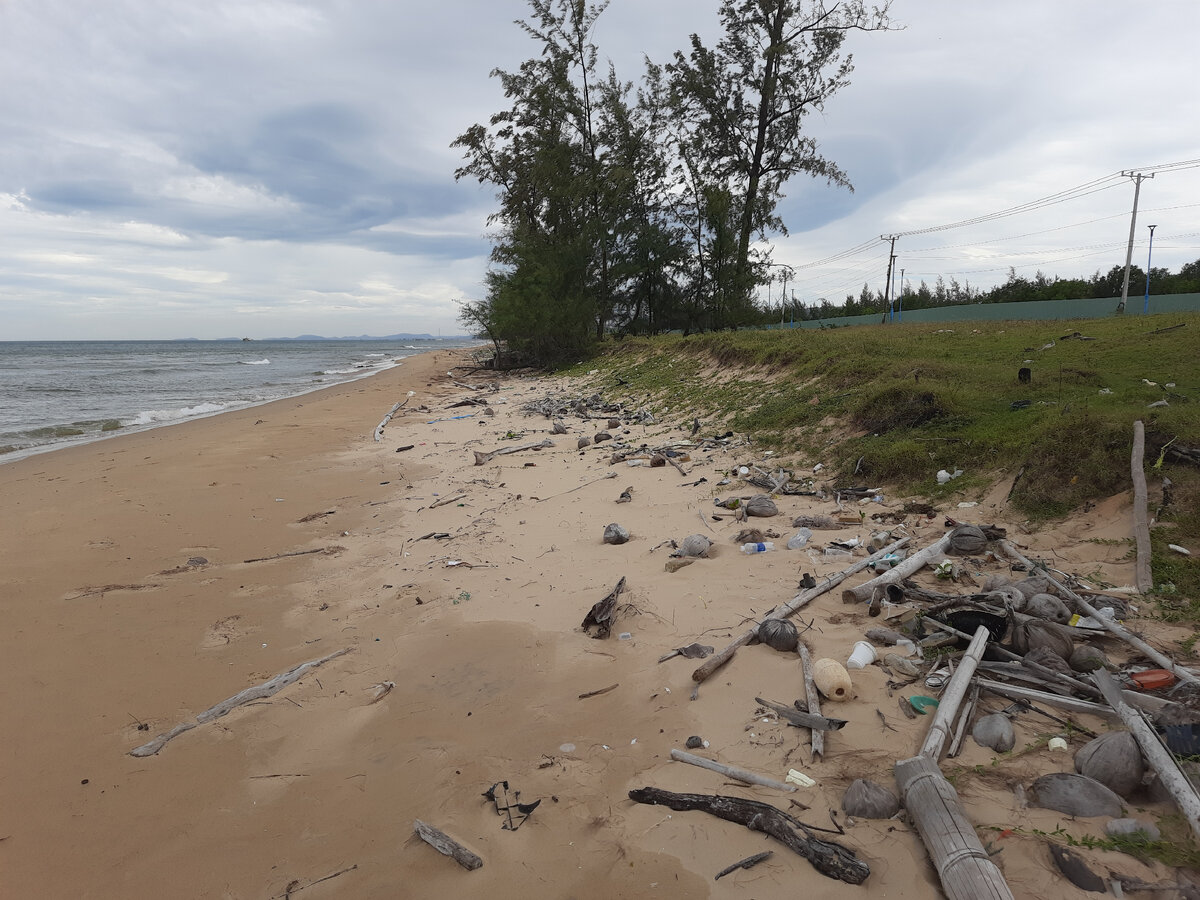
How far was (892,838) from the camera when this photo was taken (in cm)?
212

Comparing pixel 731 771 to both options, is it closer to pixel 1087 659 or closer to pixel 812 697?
pixel 812 697

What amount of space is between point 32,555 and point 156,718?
4098 millimetres

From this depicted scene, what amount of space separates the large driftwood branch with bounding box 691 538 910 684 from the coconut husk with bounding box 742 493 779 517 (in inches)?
46.5

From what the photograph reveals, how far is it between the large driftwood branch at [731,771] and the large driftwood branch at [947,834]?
45cm

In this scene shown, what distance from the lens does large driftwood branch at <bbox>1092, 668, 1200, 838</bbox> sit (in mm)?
1883

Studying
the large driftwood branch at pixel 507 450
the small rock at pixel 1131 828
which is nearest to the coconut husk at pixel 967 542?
the small rock at pixel 1131 828

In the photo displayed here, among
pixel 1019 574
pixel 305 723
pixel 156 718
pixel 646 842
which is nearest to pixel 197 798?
pixel 305 723

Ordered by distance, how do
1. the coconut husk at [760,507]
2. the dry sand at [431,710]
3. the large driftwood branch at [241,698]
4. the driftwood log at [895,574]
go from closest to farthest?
the dry sand at [431,710]
the large driftwood branch at [241,698]
the driftwood log at [895,574]
the coconut husk at [760,507]

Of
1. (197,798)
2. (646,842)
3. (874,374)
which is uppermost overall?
(874,374)

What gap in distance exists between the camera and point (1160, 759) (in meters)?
2.05

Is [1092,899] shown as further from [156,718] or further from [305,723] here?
[156,718]

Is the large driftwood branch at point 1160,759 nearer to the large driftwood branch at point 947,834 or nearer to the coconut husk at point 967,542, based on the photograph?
the large driftwood branch at point 947,834

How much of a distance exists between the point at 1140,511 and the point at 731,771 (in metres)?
3.17

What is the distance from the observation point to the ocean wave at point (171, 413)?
53.0ft
